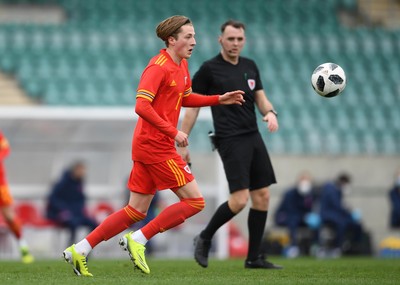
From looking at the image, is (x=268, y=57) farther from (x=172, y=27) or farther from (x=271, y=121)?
(x=172, y=27)

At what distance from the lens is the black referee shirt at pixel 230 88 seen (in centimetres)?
875

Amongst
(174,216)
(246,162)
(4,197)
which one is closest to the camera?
(174,216)

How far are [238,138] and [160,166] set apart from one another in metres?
1.52

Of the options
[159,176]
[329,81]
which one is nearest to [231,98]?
[159,176]

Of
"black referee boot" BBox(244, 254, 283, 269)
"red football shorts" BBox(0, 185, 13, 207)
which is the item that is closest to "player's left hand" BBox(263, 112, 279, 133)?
"black referee boot" BBox(244, 254, 283, 269)

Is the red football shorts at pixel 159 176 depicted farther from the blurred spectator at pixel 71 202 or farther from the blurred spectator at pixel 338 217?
the blurred spectator at pixel 338 217

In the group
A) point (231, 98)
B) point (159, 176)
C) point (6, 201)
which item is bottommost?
point (6, 201)

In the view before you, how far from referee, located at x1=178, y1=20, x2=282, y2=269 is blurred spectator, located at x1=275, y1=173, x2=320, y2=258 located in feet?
24.9

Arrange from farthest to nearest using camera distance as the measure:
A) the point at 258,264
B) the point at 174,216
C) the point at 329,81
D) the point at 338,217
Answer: the point at 338,217, the point at 258,264, the point at 329,81, the point at 174,216

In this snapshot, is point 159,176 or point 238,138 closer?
point 159,176

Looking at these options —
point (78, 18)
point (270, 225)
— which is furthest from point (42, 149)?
point (78, 18)

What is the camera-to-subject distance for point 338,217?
1648 cm

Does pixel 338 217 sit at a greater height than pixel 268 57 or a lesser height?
lesser

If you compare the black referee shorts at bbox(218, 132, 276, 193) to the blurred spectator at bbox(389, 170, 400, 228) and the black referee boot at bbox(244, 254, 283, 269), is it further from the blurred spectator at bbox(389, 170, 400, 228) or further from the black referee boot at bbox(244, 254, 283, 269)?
the blurred spectator at bbox(389, 170, 400, 228)
